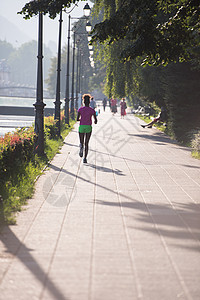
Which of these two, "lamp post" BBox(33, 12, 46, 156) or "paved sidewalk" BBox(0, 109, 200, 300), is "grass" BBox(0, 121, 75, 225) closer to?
"paved sidewalk" BBox(0, 109, 200, 300)

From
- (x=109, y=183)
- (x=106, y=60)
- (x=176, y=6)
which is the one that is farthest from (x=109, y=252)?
(x=106, y=60)

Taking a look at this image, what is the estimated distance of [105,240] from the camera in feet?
19.6

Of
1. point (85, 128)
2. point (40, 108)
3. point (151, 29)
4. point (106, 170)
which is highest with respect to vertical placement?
point (151, 29)

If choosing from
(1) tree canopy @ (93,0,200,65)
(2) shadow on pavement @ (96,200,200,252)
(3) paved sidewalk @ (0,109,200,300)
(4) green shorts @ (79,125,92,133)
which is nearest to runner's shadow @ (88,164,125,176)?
(3) paved sidewalk @ (0,109,200,300)

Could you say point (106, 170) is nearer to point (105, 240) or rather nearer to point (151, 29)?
point (151, 29)

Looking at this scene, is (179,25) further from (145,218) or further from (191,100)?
(191,100)

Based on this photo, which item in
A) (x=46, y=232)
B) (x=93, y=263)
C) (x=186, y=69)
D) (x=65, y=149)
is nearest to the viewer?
(x=93, y=263)

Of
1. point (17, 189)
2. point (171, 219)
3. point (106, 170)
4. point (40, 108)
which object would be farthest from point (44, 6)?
point (171, 219)

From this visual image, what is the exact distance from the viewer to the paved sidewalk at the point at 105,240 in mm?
→ 4480

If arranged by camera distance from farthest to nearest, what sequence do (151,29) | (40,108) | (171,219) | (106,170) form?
(40,108) → (106,170) → (151,29) → (171,219)

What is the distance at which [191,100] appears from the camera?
19609mm

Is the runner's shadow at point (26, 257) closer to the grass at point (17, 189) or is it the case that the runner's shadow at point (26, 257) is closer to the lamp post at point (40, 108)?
the grass at point (17, 189)

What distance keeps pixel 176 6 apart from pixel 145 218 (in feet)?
20.6

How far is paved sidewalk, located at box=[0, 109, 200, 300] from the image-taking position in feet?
14.7
